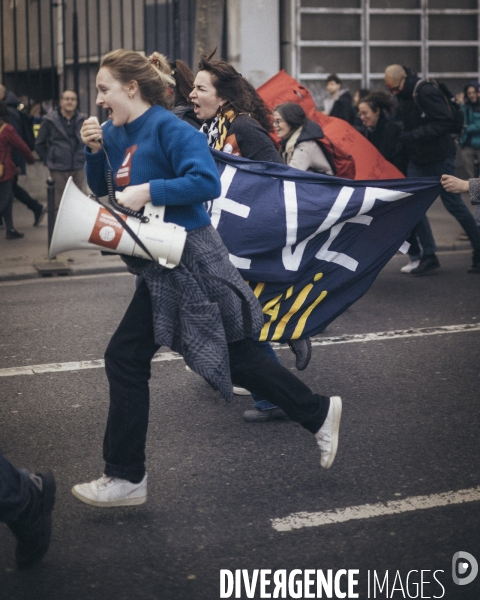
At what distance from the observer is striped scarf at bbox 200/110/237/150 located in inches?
202

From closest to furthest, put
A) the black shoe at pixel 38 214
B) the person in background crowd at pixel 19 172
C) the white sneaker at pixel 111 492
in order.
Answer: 1. the white sneaker at pixel 111 492
2. the person in background crowd at pixel 19 172
3. the black shoe at pixel 38 214

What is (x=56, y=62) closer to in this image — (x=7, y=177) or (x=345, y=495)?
(x=7, y=177)

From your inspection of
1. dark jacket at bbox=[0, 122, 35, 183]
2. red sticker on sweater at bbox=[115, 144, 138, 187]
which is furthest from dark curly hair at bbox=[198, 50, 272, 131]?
dark jacket at bbox=[0, 122, 35, 183]

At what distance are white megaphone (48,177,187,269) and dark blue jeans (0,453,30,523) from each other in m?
0.83

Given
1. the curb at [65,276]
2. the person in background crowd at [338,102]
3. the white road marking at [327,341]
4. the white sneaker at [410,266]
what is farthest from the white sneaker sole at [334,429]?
the person in background crowd at [338,102]

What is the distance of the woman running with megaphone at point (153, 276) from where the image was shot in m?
3.53

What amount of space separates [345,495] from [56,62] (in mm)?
15526

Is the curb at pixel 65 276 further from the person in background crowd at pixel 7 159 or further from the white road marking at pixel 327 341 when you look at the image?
the white road marking at pixel 327 341

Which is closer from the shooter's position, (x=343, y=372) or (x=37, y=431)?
(x=37, y=431)

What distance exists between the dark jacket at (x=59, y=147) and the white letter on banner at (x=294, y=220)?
7283mm

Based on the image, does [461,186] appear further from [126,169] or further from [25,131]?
[25,131]

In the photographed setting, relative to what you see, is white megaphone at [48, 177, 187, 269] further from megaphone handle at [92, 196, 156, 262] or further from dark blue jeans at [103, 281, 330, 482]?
dark blue jeans at [103, 281, 330, 482]

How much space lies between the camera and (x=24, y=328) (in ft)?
23.2

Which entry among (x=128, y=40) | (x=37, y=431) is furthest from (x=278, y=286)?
(x=128, y=40)
